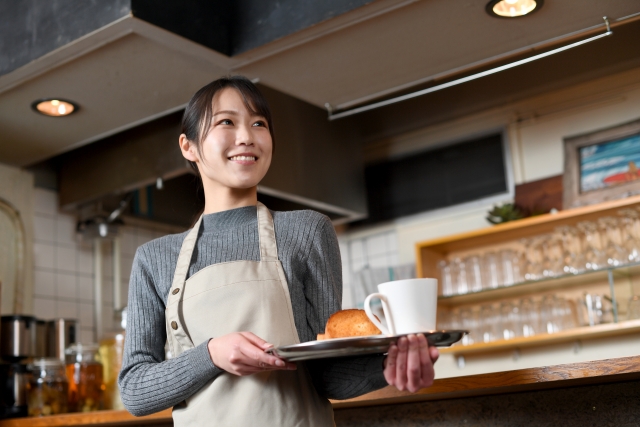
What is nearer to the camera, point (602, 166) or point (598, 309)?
point (598, 309)

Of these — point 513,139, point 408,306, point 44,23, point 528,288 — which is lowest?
point 408,306

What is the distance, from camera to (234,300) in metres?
1.37

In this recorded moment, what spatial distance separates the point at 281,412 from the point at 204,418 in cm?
13

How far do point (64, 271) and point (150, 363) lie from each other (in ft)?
9.38

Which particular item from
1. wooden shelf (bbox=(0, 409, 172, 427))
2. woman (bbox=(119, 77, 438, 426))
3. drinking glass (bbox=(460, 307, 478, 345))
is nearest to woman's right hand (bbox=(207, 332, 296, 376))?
woman (bbox=(119, 77, 438, 426))

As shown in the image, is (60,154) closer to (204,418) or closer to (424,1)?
(424,1)

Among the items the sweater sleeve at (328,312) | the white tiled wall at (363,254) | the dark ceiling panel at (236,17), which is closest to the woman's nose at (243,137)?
the sweater sleeve at (328,312)

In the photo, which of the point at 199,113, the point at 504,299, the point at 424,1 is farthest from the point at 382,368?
the point at 504,299

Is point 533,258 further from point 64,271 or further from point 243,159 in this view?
point 243,159

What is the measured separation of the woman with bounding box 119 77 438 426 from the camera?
51.8 inches

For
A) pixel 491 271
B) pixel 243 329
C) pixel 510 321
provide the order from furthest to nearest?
pixel 491 271 → pixel 510 321 → pixel 243 329

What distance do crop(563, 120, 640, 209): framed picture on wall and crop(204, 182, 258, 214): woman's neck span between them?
268 cm

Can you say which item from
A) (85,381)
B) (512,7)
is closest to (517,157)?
(512,7)

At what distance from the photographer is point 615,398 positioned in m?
2.10
